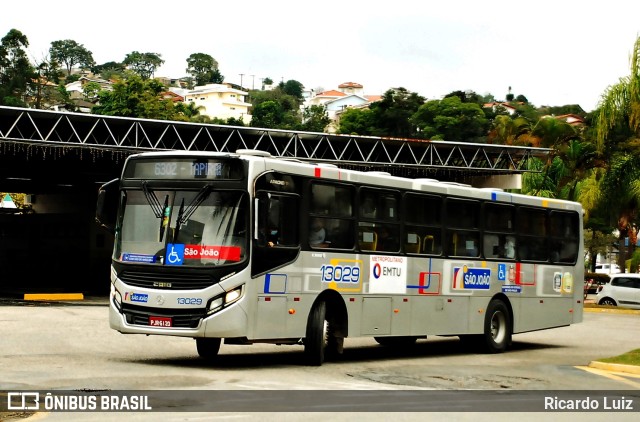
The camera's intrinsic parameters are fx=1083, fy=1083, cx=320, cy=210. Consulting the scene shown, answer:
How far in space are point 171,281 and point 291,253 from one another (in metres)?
1.86

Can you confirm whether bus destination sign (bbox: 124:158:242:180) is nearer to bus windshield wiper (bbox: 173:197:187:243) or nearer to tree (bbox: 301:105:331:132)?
bus windshield wiper (bbox: 173:197:187:243)

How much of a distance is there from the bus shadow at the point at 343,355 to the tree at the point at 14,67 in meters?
109

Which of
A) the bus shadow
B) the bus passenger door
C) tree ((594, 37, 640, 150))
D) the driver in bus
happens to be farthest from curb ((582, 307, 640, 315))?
the bus passenger door

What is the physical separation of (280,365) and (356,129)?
11082 centimetres

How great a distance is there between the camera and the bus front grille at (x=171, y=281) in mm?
15008

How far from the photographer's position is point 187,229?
50.0ft

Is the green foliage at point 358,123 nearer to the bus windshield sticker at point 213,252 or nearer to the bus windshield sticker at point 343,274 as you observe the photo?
the bus windshield sticker at point 343,274

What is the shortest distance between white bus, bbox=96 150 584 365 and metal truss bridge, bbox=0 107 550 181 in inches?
821

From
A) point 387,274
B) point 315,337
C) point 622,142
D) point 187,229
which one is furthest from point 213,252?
point 622,142

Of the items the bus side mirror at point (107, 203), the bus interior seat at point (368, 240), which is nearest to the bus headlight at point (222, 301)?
the bus side mirror at point (107, 203)

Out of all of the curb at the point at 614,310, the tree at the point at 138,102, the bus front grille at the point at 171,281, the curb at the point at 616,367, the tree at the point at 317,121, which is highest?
the tree at the point at 317,121

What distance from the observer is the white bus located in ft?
49.5

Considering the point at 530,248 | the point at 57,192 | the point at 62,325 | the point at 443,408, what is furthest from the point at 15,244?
the point at 443,408

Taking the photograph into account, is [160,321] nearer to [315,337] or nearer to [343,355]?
[315,337]
